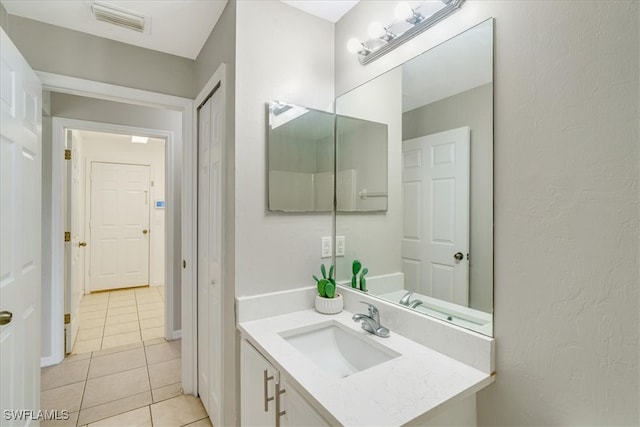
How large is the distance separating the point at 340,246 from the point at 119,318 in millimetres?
3341

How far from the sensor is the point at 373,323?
128 cm

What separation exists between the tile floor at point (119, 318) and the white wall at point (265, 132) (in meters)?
2.35

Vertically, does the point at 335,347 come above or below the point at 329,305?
below

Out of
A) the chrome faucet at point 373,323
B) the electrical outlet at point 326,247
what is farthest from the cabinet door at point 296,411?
the electrical outlet at point 326,247

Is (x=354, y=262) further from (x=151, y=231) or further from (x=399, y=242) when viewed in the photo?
(x=151, y=231)

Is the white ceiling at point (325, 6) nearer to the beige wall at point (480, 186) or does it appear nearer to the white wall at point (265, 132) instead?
the white wall at point (265, 132)

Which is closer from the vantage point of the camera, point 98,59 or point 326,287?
point 326,287

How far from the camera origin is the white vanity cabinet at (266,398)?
94cm

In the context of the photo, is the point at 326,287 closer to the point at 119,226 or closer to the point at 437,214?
the point at 437,214

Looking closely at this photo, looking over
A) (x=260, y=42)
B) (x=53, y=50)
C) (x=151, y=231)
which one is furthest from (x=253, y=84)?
(x=151, y=231)

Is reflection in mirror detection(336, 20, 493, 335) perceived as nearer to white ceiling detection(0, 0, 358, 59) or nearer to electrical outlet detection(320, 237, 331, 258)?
electrical outlet detection(320, 237, 331, 258)

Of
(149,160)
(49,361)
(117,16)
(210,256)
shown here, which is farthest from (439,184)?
(149,160)

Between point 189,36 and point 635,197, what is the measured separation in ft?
7.37

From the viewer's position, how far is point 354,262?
1.64 meters
